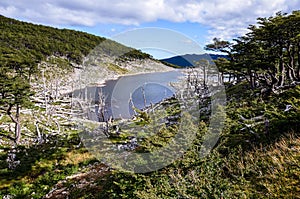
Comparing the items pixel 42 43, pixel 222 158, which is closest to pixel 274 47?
pixel 222 158

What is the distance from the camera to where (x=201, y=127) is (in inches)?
352

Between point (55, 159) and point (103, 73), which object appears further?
point (103, 73)

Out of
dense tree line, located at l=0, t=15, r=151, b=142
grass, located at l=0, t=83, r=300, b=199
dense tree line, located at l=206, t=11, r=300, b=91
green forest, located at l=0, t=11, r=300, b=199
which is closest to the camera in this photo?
grass, located at l=0, t=83, r=300, b=199

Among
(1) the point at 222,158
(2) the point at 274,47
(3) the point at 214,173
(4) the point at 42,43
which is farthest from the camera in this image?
(4) the point at 42,43

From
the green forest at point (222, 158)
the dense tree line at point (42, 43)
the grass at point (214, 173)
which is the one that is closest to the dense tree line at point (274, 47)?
the green forest at point (222, 158)

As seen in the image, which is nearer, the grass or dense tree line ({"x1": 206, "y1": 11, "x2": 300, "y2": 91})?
the grass

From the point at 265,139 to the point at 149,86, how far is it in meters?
Answer: 76.2

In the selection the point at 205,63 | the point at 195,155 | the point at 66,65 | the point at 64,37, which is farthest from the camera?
the point at 64,37

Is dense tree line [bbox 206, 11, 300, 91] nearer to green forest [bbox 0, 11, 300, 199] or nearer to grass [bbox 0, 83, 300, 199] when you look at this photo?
green forest [bbox 0, 11, 300, 199]

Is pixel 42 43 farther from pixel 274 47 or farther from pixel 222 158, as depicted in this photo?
pixel 222 158

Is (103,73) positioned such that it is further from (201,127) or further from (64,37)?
(201,127)

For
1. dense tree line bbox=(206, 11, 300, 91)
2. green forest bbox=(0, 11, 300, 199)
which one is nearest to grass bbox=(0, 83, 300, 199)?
green forest bbox=(0, 11, 300, 199)

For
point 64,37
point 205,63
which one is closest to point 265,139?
point 205,63

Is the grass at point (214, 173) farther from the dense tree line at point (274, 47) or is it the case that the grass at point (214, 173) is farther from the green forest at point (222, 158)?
the dense tree line at point (274, 47)
